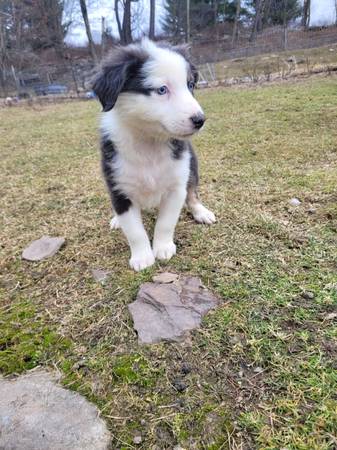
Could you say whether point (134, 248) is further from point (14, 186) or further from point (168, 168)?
point (14, 186)

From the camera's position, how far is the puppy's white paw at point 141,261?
7.59 feet

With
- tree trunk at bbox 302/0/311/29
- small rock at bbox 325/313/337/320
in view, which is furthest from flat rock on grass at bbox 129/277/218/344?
tree trunk at bbox 302/0/311/29

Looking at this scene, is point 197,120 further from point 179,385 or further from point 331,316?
point 179,385

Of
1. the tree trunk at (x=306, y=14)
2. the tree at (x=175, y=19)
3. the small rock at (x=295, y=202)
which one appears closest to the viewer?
the small rock at (x=295, y=202)

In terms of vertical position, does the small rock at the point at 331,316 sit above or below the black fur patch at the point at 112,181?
below

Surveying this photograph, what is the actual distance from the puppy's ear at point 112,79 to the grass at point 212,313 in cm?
103

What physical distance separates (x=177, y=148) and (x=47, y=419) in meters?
1.73

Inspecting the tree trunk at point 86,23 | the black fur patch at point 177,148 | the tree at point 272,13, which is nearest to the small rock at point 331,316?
the black fur patch at point 177,148

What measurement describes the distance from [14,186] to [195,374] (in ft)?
11.4

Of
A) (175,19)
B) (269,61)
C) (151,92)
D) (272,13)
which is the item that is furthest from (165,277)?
(175,19)

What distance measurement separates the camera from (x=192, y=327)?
1.75m

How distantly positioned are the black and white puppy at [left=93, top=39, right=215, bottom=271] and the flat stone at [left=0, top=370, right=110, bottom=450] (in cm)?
98

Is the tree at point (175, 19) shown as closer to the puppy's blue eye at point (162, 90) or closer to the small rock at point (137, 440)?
the puppy's blue eye at point (162, 90)

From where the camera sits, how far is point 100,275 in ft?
7.55
